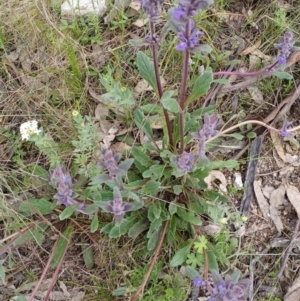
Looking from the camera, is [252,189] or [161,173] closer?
[161,173]

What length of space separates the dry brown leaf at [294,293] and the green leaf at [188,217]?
0.63m

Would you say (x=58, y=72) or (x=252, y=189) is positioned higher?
(x=58, y=72)

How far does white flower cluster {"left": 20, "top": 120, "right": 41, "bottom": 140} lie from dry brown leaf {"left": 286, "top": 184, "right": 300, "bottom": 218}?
4.76 ft

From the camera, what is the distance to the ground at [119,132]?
8.85 feet

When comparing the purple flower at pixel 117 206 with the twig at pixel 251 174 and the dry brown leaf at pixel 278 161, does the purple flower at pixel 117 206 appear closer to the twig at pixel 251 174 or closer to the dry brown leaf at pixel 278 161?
the twig at pixel 251 174

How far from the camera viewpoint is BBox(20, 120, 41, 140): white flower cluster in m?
2.73

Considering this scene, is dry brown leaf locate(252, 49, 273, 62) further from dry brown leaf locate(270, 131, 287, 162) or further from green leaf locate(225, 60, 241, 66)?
dry brown leaf locate(270, 131, 287, 162)

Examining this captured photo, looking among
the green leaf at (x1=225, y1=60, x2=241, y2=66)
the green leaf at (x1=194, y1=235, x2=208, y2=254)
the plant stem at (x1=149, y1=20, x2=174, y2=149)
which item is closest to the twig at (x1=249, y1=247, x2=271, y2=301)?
the green leaf at (x1=194, y1=235, x2=208, y2=254)

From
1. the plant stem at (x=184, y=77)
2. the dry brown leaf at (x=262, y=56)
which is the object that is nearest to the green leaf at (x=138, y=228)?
the plant stem at (x=184, y=77)

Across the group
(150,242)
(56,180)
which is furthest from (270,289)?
(56,180)

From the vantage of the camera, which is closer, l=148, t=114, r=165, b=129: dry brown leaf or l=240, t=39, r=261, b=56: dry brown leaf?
l=148, t=114, r=165, b=129: dry brown leaf

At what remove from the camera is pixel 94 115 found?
9.93 ft

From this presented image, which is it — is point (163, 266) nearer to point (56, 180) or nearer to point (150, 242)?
point (150, 242)

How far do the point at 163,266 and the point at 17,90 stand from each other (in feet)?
4.47
